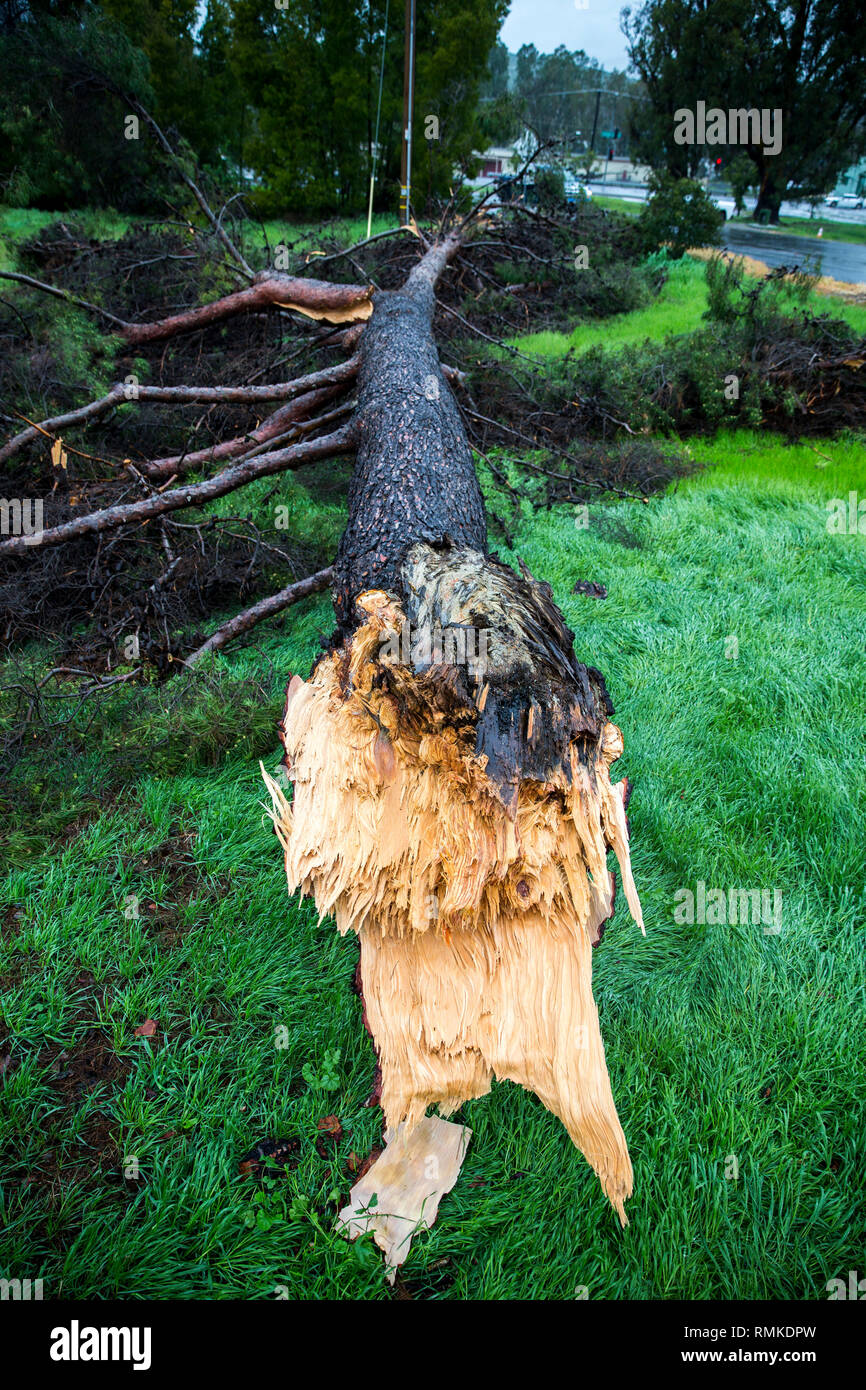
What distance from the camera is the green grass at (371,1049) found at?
1.47 metres

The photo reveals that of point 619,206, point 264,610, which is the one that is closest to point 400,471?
point 264,610

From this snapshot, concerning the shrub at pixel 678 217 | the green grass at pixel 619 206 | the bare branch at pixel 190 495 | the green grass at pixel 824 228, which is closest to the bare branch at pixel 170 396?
the bare branch at pixel 190 495

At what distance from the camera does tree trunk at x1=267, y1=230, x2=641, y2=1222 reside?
1.54 metres

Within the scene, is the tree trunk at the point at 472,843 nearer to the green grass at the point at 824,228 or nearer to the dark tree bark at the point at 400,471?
the dark tree bark at the point at 400,471

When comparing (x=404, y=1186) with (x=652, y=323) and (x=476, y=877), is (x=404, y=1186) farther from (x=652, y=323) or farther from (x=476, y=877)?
(x=652, y=323)

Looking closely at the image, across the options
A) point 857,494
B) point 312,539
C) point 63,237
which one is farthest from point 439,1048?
point 63,237

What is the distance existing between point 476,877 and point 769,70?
87.1 feet

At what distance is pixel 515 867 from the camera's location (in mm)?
1557

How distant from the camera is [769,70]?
18688mm

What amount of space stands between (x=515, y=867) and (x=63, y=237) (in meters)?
8.74

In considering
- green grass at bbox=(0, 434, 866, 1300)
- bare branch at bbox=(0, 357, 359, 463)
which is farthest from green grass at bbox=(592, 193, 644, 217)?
green grass at bbox=(0, 434, 866, 1300)

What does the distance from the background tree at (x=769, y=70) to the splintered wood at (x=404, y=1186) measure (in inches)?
900

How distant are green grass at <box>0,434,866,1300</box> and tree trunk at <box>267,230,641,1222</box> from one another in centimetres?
23

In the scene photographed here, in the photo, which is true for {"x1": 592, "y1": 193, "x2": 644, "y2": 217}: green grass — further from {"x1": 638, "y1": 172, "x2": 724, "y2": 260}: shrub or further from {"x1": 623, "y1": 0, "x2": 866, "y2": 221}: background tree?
{"x1": 638, "y1": 172, "x2": 724, "y2": 260}: shrub
